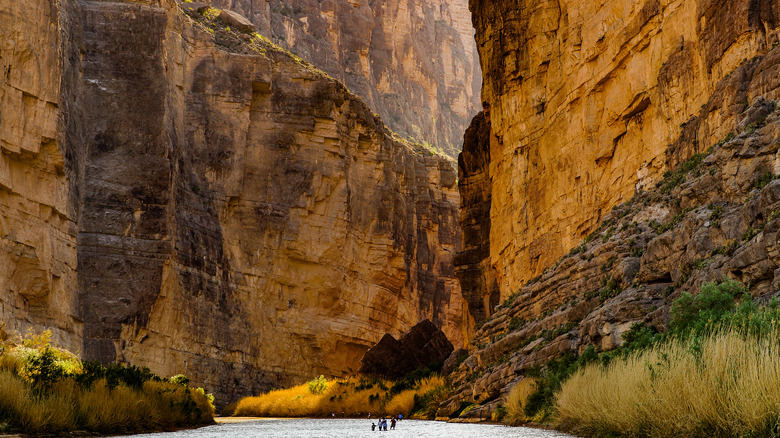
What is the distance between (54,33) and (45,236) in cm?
1087

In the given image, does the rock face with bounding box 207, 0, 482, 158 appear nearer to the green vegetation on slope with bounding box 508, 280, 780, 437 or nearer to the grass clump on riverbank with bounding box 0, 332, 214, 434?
the grass clump on riverbank with bounding box 0, 332, 214, 434

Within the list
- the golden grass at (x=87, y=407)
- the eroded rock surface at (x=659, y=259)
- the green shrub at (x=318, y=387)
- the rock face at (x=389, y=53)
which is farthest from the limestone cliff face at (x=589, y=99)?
the rock face at (x=389, y=53)

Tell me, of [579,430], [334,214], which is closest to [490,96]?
[334,214]

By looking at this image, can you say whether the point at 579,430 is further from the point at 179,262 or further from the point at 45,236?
the point at 179,262

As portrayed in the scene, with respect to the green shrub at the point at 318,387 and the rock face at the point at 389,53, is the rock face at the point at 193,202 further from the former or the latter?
the rock face at the point at 389,53

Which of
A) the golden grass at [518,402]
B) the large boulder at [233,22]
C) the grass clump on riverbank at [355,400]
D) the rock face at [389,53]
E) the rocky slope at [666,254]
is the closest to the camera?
the rocky slope at [666,254]

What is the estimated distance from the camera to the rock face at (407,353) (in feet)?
140

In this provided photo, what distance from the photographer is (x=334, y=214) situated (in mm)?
61156

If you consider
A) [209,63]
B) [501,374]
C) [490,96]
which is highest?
[209,63]

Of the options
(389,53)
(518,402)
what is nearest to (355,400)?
(518,402)

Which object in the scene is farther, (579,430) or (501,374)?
(501,374)

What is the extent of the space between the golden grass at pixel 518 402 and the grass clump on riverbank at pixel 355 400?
884 centimetres

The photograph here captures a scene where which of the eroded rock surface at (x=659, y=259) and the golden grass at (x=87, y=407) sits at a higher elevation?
the eroded rock surface at (x=659, y=259)

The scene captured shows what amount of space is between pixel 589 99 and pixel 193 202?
30.0 meters
